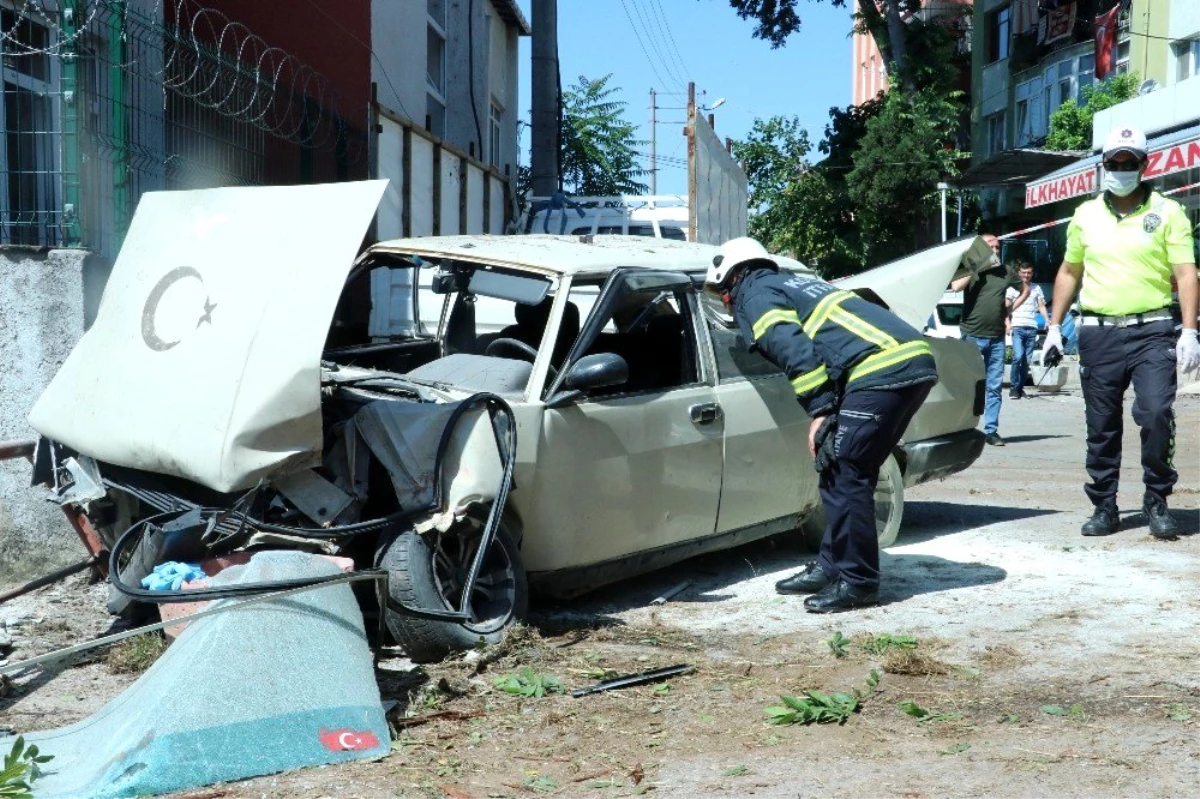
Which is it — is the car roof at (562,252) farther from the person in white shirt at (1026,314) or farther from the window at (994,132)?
the window at (994,132)

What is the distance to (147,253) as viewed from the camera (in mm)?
5496

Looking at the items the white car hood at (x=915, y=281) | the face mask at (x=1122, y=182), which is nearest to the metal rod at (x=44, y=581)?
the white car hood at (x=915, y=281)

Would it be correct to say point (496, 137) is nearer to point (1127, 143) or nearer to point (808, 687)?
point (1127, 143)

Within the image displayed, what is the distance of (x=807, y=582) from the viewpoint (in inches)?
245

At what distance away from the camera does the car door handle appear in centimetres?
609

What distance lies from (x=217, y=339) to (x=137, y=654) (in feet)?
3.80

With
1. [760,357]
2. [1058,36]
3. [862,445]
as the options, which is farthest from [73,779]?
[1058,36]

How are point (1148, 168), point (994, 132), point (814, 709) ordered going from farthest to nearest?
1. point (994, 132)
2. point (1148, 168)
3. point (814, 709)

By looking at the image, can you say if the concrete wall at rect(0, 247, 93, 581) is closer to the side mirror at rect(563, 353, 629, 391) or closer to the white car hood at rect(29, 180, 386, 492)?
the white car hood at rect(29, 180, 386, 492)

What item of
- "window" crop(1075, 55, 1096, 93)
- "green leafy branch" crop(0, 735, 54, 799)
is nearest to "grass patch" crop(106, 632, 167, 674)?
"green leafy branch" crop(0, 735, 54, 799)

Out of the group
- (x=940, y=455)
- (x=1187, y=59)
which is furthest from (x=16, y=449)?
(x=1187, y=59)

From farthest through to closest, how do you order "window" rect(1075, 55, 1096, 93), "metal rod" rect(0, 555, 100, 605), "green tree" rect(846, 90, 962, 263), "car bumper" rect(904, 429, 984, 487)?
"green tree" rect(846, 90, 962, 263) < "window" rect(1075, 55, 1096, 93) < "car bumper" rect(904, 429, 984, 487) < "metal rod" rect(0, 555, 100, 605)

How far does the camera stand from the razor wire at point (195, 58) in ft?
22.3

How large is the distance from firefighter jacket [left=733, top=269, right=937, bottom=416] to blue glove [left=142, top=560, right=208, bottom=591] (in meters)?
2.47
